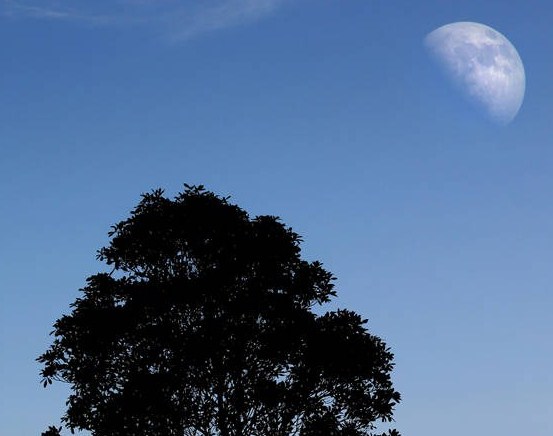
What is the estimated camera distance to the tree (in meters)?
A: 34.4

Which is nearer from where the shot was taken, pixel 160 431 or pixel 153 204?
pixel 160 431

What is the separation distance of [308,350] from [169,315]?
631cm

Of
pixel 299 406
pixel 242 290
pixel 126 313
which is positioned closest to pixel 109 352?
pixel 126 313

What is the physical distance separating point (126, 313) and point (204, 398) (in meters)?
5.07

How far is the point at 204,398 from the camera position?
3497 centimetres

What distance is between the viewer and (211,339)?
113 feet

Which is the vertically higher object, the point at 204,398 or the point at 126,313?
the point at 126,313

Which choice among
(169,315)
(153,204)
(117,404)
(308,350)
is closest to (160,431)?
(117,404)

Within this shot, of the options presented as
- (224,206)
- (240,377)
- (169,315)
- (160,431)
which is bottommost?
(160,431)

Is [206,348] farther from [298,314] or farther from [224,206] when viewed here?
[224,206]

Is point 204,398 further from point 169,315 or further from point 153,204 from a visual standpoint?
point 153,204

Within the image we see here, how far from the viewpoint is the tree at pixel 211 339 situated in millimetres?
34438

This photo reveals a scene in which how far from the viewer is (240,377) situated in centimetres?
3506

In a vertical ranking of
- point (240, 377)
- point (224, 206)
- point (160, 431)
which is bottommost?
point (160, 431)
